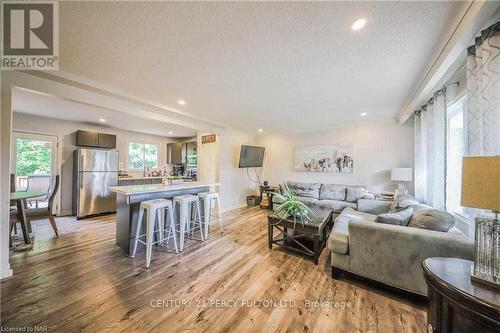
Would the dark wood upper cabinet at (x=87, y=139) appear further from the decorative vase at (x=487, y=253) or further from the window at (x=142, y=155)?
the decorative vase at (x=487, y=253)

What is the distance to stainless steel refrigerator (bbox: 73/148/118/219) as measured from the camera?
4.34 meters

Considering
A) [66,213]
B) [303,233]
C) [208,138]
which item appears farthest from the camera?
[208,138]

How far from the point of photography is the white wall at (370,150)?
14.1 ft

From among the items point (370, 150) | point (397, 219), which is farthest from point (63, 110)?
point (370, 150)

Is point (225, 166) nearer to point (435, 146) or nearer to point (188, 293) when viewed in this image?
point (188, 293)

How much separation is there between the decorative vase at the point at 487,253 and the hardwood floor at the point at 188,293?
83 centimetres

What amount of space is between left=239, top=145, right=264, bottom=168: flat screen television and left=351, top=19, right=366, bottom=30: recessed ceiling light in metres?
4.00

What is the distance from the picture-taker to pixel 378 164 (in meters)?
4.57

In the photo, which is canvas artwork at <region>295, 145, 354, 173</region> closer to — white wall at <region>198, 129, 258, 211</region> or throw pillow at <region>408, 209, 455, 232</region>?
white wall at <region>198, 129, 258, 211</region>

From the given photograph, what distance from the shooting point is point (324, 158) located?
17.4ft

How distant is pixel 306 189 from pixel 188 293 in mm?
4043

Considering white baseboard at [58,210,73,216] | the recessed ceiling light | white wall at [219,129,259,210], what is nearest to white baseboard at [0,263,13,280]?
white baseboard at [58,210,73,216]

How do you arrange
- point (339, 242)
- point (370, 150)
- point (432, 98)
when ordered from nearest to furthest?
point (339, 242) < point (432, 98) < point (370, 150)

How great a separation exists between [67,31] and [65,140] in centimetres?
427
